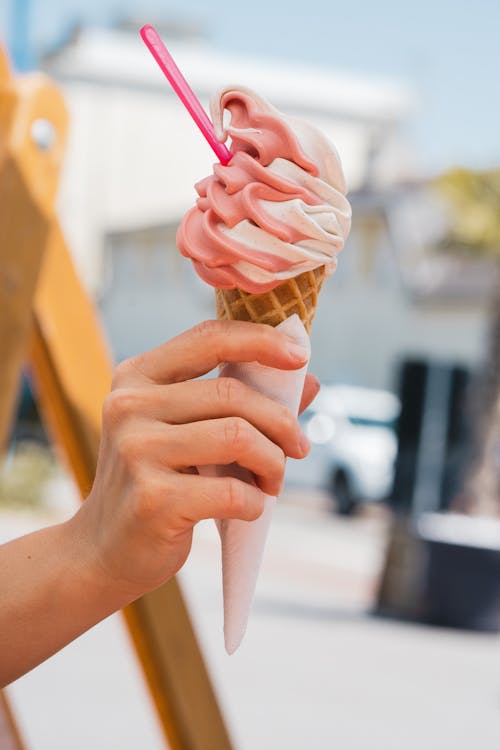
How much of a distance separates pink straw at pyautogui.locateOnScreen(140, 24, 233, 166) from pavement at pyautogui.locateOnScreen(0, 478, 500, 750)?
9.31 feet

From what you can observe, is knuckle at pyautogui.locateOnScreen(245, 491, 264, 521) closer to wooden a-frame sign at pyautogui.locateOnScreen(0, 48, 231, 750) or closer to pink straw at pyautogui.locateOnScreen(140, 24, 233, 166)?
pink straw at pyautogui.locateOnScreen(140, 24, 233, 166)

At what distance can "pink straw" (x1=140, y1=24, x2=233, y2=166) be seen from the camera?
107 cm

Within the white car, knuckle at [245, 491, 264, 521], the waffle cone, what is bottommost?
the white car

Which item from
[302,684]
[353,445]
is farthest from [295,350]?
[353,445]

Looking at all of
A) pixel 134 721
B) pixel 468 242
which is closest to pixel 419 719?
pixel 134 721

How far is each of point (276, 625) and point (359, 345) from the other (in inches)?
503

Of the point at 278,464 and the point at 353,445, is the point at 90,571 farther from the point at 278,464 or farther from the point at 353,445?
the point at 353,445

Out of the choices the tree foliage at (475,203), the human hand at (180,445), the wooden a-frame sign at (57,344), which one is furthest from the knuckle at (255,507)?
the tree foliage at (475,203)

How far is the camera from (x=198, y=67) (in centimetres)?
2714

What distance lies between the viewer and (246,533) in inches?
42.9

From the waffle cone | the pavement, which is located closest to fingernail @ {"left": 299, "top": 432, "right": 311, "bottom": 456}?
the waffle cone

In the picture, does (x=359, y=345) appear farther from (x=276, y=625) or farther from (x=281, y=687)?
(x=281, y=687)

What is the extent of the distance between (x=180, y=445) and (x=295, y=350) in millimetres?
129

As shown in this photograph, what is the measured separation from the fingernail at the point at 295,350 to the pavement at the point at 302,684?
2.81 metres
